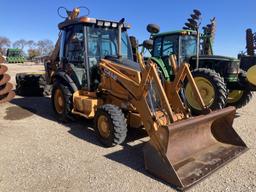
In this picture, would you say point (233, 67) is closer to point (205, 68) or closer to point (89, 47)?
point (205, 68)

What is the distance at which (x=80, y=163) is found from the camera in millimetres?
4453

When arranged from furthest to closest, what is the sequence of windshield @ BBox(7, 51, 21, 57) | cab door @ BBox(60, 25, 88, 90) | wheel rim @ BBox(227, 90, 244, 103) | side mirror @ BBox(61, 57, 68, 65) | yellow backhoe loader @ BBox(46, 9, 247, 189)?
1. windshield @ BBox(7, 51, 21, 57)
2. wheel rim @ BBox(227, 90, 244, 103)
3. side mirror @ BBox(61, 57, 68, 65)
4. cab door @ BBox(60, 25, 88, 90)
5. yellow backhoe loader @ BBox(46, 9, 247, 189)

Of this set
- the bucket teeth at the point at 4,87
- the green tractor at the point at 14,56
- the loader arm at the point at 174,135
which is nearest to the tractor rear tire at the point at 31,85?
the bucket teeth at the point at 4,87

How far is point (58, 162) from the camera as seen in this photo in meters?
4.49

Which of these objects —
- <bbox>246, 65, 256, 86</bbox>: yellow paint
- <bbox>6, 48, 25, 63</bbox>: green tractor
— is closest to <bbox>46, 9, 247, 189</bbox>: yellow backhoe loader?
<bbox>246, 65, 256, 86</bbox>: yellow paint

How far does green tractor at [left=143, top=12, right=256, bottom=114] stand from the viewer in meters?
6.67

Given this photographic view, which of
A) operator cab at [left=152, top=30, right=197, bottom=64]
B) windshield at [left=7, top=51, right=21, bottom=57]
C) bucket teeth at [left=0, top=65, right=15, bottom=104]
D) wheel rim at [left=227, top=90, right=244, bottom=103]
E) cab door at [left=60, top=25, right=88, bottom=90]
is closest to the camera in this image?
cab door at [left=60, top=25, right=88, bottom=90]

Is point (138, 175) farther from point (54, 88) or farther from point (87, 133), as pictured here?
point (54, 88)

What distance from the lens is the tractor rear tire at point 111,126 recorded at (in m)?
4.87

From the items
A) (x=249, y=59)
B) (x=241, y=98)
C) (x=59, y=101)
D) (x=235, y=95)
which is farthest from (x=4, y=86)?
(x=249, y=59)

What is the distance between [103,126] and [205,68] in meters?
3.81

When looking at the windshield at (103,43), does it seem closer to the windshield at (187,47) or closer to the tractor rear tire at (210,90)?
the tractor rear tire at (210,90)

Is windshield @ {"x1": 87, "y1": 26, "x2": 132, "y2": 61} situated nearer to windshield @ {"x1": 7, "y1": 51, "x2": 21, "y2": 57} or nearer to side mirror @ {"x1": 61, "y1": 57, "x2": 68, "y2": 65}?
side mirror @ {"x1": 61, "y1": 57, "x2": 68, "y2": 65}

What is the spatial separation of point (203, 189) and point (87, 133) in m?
2.95
